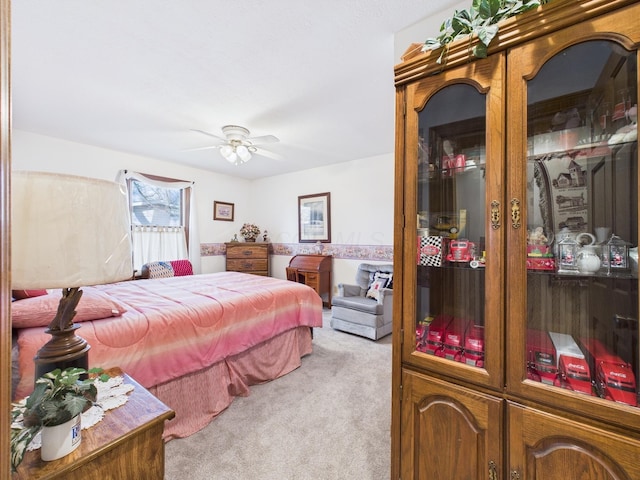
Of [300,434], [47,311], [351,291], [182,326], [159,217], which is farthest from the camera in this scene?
[159,217]

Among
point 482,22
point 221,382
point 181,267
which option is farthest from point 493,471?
point 181,267

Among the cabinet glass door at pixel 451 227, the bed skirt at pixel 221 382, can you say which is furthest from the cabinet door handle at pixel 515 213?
the bed skirt at pixel 221 382

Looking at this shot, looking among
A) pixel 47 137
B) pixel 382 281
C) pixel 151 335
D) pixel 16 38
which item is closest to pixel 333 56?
pixel 16 38

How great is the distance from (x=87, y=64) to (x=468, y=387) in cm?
307

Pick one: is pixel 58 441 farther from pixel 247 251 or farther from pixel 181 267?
pixel 247 251

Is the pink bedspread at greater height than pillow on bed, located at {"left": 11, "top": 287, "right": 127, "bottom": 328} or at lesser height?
lesser

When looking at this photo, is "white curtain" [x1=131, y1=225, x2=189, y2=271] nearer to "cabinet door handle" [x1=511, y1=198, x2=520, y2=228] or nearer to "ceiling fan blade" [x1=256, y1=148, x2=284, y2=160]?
"ceiling fan blade" [x1=256, y1=148, x2=284, y2=160]

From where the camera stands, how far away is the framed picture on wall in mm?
4930

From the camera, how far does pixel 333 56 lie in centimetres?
189

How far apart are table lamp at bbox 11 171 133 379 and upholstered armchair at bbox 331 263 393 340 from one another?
2851 mm

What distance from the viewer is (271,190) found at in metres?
5.72

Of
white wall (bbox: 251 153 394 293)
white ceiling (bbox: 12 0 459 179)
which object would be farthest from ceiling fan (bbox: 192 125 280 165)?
white wall (bbox: 251 153 394 293)

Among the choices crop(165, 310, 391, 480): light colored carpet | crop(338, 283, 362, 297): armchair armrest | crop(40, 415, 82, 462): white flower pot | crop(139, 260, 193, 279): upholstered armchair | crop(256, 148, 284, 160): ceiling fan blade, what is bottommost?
crop(165, 310, 391, 480): light colored carpet

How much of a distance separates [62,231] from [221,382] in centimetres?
170
